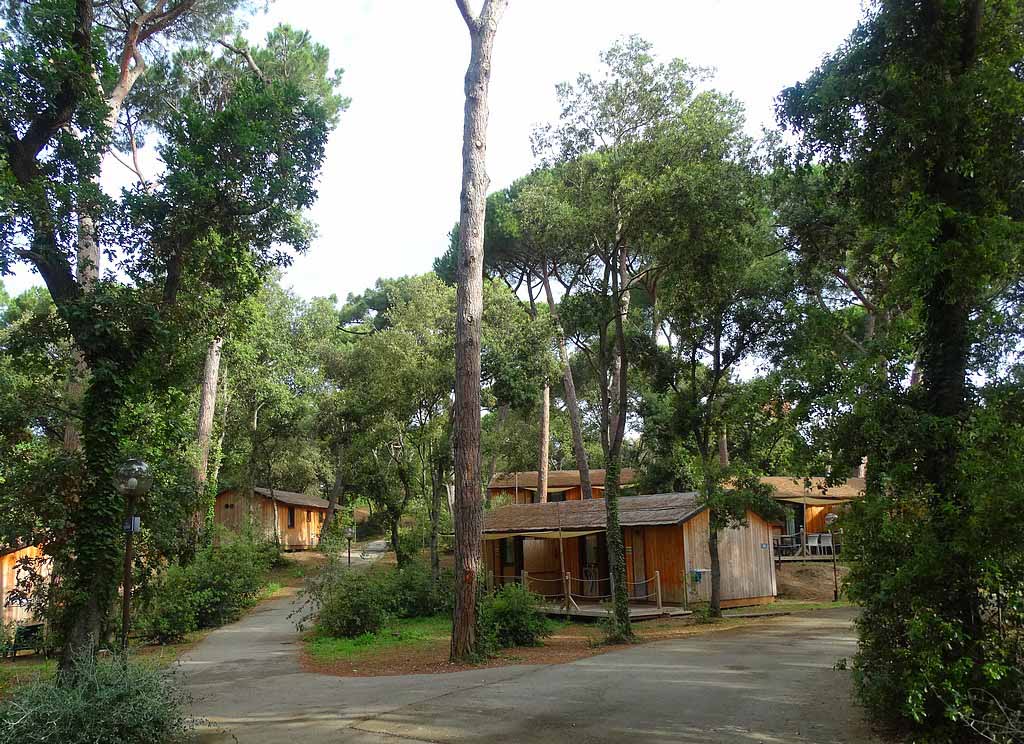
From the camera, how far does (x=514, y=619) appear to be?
14984 millimetres

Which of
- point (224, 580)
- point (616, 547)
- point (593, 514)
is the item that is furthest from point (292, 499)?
point (616, 547)

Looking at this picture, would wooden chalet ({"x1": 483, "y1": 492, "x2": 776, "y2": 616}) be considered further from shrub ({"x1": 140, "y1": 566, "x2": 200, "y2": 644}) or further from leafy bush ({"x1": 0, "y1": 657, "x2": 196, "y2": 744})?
leafy bush ({"x1": 0, "y1": 657, "x2": 196, "y2": 744})

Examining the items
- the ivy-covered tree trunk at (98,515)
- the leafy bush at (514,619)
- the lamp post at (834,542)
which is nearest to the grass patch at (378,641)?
the leafy bush at (514,619)

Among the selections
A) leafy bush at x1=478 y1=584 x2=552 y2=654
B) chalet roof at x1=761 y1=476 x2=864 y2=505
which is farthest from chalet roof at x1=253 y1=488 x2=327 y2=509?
leafy bush at x1=478 y1=584 x2=552 y2=654

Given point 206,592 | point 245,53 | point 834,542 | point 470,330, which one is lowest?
point 834,542

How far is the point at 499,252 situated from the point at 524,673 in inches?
893

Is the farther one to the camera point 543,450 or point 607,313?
point 543,450

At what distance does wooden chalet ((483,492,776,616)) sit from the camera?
70.0 ft

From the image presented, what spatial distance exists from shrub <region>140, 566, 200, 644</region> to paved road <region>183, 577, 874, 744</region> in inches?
135

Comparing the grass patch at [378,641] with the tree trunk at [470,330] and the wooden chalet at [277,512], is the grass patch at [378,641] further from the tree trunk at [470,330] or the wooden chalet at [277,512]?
the wooden chalet at [277,512]

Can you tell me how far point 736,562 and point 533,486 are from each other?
20.9 metres

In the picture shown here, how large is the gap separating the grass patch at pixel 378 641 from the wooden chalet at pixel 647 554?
3.68 metres

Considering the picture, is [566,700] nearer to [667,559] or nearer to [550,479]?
[667,559]

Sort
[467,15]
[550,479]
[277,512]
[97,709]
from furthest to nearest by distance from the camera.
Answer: [277,512], [550,479], [467,15], [97,709]
